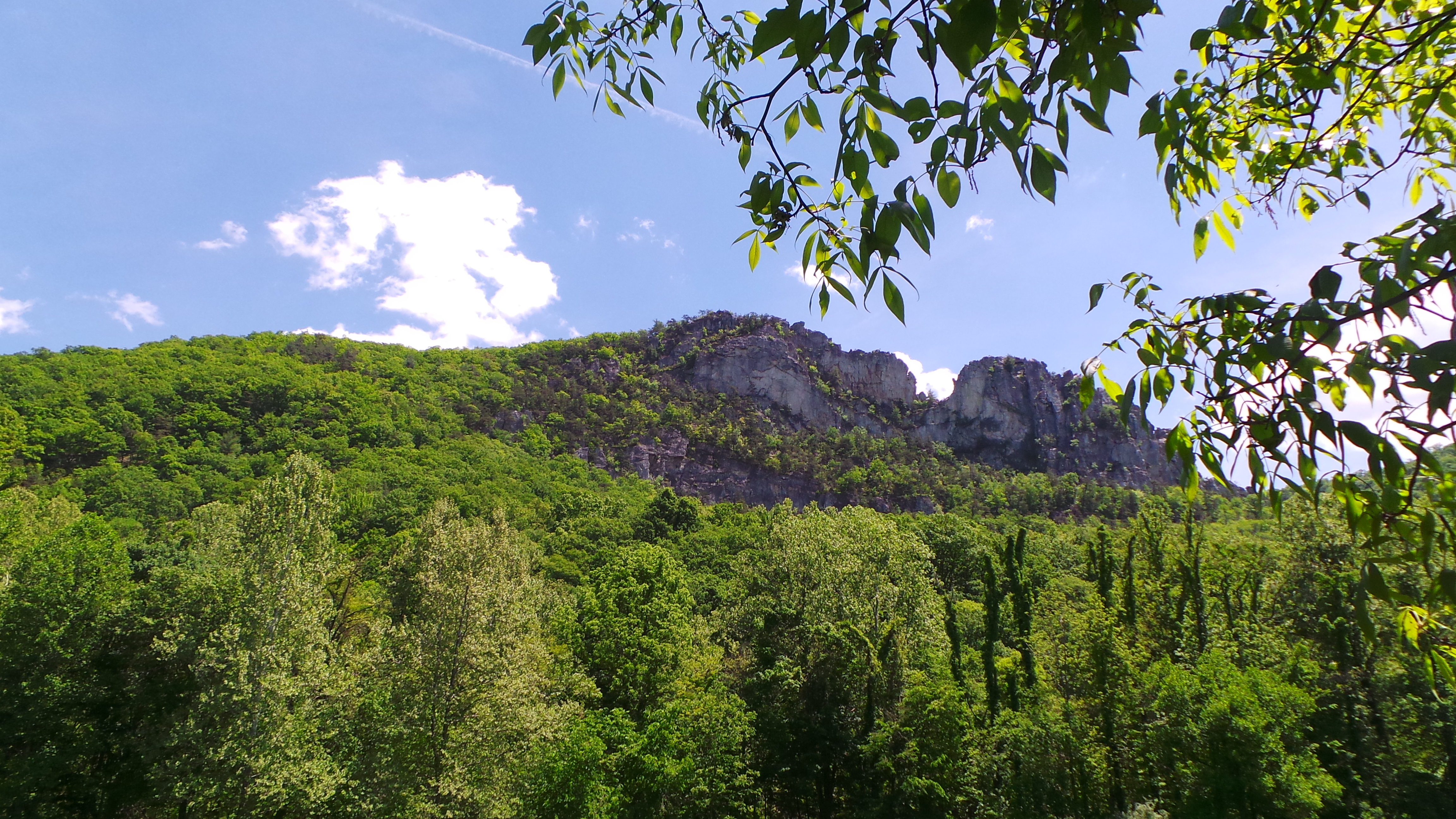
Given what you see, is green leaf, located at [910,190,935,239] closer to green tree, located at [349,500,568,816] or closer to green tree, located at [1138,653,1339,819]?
green tree, located at [1138,653,1339,819]

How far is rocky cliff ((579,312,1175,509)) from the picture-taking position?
272ft

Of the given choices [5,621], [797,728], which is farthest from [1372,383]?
[5,621]

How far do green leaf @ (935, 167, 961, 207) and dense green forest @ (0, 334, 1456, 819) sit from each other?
9.24 meters

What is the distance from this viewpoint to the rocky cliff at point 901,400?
272 ft

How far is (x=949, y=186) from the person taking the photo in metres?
1.26

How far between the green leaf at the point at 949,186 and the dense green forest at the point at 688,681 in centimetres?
924

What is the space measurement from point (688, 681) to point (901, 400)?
79933 millimetres

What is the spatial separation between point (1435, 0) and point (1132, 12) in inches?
66.5

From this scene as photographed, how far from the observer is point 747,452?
234 ft

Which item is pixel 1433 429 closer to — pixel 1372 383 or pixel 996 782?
pixel 1372 383

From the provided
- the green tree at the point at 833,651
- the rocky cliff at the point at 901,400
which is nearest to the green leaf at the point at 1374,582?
the green tree at the point at 833,651

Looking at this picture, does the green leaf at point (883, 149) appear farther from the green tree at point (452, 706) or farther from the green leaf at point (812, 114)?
the green tree at point (452, 706)

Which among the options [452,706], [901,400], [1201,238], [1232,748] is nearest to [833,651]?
[1232,748]

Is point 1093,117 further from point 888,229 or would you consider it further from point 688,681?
point 688,681
